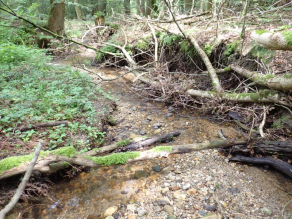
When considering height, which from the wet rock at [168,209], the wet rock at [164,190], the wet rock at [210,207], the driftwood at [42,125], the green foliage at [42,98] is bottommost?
the wet rock at [168,209]

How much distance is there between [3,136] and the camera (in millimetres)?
3129

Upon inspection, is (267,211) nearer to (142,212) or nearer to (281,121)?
(142,212)

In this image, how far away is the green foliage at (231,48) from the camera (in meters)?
5.06

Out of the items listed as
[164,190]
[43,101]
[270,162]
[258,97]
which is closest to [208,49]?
[258,97]

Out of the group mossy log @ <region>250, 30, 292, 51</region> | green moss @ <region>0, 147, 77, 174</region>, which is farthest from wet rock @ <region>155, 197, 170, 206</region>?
mossy log @ <region>250, 30, 292, 51</region>

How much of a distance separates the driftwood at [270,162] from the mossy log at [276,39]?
2.03 metres

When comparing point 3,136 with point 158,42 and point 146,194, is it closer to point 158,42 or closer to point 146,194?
point 146,194

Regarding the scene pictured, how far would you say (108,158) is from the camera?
9.82 ft

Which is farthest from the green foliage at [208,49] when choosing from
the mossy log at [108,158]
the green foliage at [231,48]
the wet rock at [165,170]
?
the wet rock at [165,170]

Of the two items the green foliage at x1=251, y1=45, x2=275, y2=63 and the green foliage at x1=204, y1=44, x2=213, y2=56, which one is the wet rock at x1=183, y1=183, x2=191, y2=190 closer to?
the green foliage at x1=251, y1=45, x2=275, y2=63

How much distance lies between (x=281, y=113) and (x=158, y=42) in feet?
17.7

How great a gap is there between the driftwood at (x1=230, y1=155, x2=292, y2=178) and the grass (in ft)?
9.10

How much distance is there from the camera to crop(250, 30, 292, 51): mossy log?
172 centimetres

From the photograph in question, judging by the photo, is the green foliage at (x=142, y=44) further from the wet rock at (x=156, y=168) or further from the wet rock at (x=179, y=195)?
the wet rock at (x=179, y=195)
